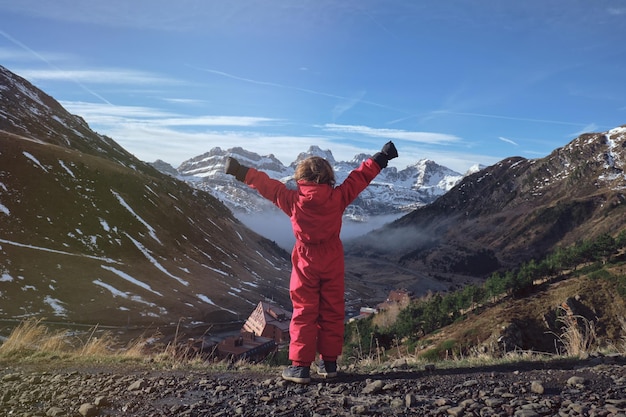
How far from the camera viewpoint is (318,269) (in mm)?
6586

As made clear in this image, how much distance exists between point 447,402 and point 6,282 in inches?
2709

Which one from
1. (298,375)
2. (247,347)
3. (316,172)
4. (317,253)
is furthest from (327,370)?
(247,347)

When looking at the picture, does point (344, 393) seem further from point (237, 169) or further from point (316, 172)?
point (237, 169)

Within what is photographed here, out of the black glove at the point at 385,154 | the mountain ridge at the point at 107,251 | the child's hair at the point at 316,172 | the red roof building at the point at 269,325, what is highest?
the black glove at the point at 385,154

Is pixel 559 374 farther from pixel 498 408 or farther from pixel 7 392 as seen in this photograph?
pixel 7 392

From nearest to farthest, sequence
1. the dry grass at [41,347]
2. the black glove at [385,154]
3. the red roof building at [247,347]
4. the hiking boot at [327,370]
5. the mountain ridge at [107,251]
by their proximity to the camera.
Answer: the hiking boot at [327,370] < the black glove at [385,154] < the dry grass at [41,347] < the red roof building at [247,347] < the mountain ridge at [107,251]

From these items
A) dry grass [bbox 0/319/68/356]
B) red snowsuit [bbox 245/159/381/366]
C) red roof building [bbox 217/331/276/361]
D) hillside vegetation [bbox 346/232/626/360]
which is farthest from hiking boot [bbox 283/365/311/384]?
red roof building [bbox 217/331/276/361]

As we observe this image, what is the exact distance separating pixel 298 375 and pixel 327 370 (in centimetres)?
65

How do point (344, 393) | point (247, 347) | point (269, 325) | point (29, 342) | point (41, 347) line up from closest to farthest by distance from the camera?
point (344, 393)
point (41, 347)
point (29, 342)
point (247, 347)
point (269, 325)

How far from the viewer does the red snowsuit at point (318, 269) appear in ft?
21.7

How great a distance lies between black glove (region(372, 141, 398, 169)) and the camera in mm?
6805

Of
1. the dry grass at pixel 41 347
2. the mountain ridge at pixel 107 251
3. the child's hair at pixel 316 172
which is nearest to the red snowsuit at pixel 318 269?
the child's hair at pixel 316 172

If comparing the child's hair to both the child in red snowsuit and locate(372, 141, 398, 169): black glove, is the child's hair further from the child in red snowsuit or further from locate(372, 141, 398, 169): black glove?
locate(372, 141, 398, 169): black glove

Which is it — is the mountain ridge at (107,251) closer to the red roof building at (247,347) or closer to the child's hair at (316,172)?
the red roof building at (247,347)
